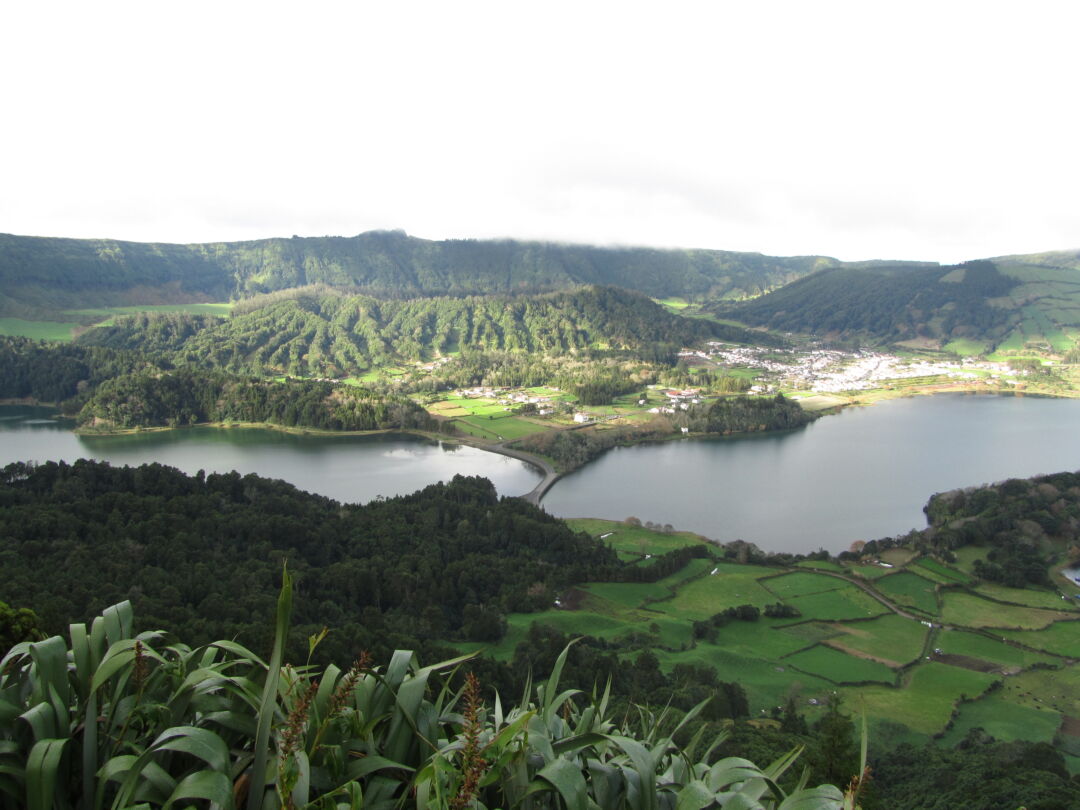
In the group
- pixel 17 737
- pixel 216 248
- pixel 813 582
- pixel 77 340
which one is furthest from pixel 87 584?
pixel 216 248

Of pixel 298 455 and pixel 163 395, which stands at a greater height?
pixel 163 395

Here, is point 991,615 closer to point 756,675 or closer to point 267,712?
point 756,675

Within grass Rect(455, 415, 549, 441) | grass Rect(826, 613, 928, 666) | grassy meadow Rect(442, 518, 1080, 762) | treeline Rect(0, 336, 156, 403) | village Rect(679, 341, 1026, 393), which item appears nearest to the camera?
grassy meadow Rect(442, 518, 1080, 762)

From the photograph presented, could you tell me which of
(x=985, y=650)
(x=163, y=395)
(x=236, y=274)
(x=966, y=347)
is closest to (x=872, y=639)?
(x=985, y=650)

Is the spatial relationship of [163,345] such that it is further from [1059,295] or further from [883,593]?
[1059,295]

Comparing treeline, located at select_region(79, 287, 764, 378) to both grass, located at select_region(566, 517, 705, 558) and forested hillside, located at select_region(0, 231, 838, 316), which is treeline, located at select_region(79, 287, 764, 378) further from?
grass, located at select_region(566, 517, 705, 558)

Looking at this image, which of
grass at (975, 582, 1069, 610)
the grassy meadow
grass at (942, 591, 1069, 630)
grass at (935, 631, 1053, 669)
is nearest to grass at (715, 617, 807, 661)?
the grassy meadow
